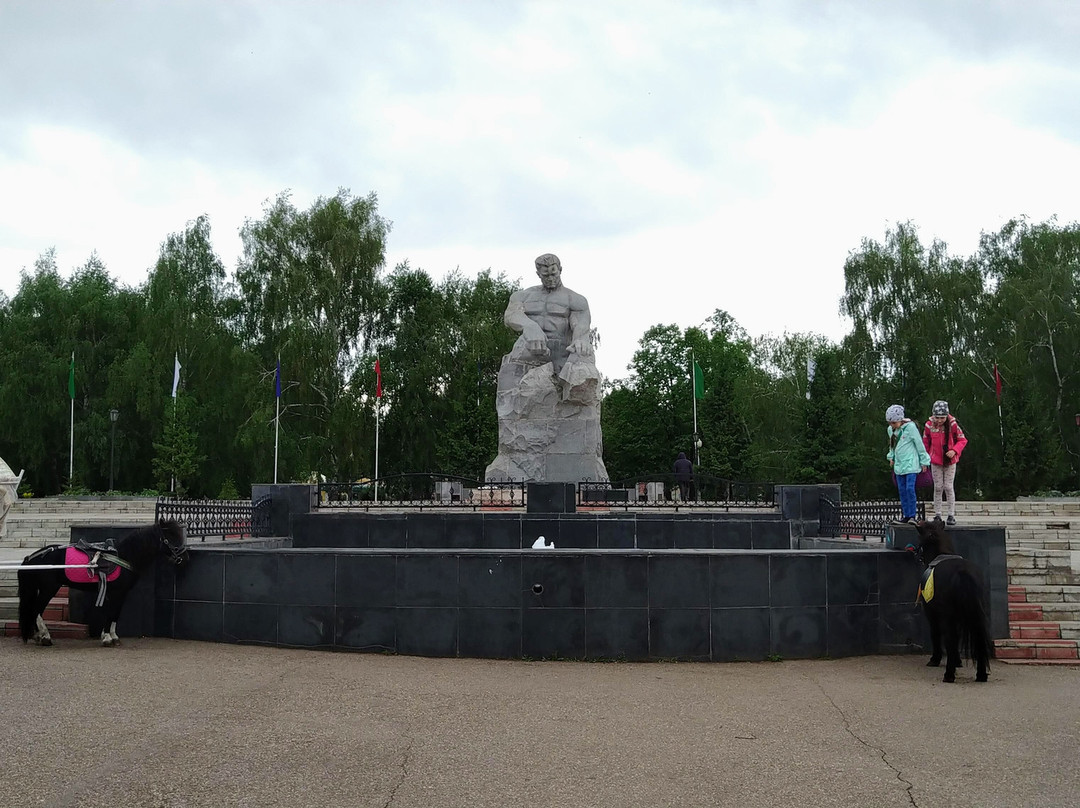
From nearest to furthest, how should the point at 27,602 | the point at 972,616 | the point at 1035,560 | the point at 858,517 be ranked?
the point at 972,616 → the point at 27,602 → the point at 1035,560 → the point at 858,517

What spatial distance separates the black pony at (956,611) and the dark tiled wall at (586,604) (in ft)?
3.06

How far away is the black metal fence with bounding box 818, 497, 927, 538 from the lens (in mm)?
12336

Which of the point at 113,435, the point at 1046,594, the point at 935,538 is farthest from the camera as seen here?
the point at 113,435

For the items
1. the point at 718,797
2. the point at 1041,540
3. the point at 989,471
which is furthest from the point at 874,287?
the point at 718,797

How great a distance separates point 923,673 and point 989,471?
103 ft

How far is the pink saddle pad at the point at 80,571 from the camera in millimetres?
9062

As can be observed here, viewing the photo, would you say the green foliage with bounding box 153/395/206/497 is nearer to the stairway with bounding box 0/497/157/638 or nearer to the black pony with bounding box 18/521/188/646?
the stairway with bounding box 0/497/157/638

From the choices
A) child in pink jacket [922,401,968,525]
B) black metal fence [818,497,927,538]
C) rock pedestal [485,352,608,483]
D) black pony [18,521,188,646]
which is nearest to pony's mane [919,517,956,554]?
child in pink jacket [922,401,968,525]

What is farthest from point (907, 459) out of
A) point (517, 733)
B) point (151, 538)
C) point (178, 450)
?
point (178, 450)

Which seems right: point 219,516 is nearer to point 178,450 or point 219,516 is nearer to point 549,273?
point 549,273

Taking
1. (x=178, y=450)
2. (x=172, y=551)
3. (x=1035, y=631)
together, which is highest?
→ (x=178, y=450)

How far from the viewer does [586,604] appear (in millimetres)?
8891

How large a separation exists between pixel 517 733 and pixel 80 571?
16.5ft

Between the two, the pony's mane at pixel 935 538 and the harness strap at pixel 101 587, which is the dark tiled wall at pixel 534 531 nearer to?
the harness strap at pixel 101 587
